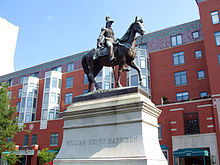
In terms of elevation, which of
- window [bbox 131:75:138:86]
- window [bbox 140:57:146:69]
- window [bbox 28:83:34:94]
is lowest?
window [bbox 131:75:138:86]

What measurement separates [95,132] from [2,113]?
23989mm

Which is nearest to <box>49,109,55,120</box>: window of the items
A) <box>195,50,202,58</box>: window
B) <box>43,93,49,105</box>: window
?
<box>43,93,49,105</box>: window

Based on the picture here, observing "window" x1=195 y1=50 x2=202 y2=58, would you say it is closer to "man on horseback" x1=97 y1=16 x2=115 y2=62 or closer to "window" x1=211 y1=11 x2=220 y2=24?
"window" x1=211 y1=11 x2=220 y2=24

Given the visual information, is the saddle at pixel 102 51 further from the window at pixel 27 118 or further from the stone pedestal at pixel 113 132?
the window at pixel 27 118

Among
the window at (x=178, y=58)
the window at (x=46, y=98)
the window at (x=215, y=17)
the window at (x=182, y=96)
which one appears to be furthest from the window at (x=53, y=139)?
the window at (x=215, y=17)

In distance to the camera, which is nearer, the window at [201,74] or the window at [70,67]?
the window at [201,74]

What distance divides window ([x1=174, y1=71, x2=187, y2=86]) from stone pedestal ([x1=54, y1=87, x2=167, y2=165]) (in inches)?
1403

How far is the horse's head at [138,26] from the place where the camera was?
8422mm

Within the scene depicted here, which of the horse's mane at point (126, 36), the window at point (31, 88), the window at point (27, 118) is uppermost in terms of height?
the window at point (31, 88)

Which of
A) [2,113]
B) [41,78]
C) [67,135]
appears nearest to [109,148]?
[67,135]

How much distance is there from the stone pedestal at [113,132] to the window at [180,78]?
3565 cm

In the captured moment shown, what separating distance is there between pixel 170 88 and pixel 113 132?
3704 centimetres

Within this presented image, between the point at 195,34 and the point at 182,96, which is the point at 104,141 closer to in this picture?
the point at 182,96

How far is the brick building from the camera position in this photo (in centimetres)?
3111
